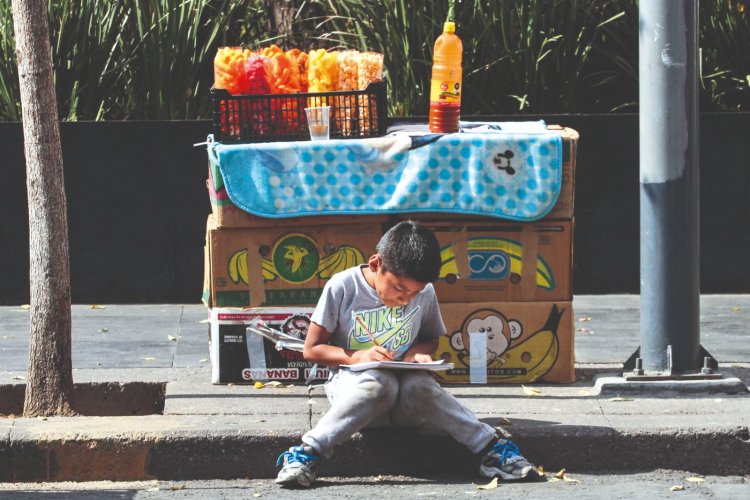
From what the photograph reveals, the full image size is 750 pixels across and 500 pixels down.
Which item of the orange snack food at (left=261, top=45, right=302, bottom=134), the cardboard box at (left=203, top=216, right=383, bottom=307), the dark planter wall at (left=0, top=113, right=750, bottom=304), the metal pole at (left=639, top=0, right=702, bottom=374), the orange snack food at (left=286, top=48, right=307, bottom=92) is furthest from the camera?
the dark planter wall at (left=0, top=113, right=750, bottom=304)

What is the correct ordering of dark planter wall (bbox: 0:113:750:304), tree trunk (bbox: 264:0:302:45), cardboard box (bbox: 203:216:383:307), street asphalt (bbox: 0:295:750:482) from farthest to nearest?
tree trunk (bbox: 264:0:302:45) → dark planter wall (bbox: 0:113:750:304) → cardboard box (bbox: 203:216:383:307) → street asphalt (bbox: 0:295:750:482)

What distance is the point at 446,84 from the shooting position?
5852mm

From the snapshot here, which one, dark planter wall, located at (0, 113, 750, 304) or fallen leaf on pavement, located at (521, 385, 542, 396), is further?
dark planter wall, located at (0, 113, 750, 304)

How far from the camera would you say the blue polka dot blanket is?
5703 millimetres

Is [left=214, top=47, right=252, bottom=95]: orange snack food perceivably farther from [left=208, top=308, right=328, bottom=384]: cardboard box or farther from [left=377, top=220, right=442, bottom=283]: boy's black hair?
[left=377, top=220, right=442, bottom=283]: boy's black hair

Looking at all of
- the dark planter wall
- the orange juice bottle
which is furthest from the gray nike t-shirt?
the dark planter wall

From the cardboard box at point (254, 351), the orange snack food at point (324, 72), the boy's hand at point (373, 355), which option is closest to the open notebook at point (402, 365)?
the boy's hand at point (373, 355)

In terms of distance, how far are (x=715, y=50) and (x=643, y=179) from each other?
122 inches

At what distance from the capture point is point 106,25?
8.34 m

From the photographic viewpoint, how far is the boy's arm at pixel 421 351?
487cm

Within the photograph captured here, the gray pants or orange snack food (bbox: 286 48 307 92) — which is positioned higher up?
orange snack food (bbox: 286 48 307 92)

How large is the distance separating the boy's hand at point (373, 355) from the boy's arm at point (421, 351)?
0.33 feet

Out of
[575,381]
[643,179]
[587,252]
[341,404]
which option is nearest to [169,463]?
[341,404]

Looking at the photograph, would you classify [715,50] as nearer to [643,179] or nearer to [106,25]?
[643,179]
